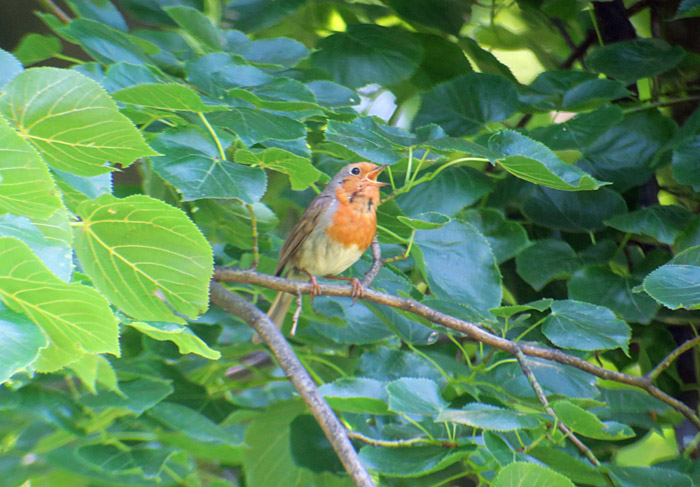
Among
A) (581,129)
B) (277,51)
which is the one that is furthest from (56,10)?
(581,129)

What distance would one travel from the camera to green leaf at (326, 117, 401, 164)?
1.53 metres

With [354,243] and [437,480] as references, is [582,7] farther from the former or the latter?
[437,480]

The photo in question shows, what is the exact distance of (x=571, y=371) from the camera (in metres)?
1.78

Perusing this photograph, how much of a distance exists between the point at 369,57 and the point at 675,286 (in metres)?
1.33

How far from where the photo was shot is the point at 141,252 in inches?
42.6

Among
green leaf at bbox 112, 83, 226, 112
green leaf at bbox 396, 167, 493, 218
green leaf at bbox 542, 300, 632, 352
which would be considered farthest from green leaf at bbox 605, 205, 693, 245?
green leaf at bbox 112, 83, 226, 112

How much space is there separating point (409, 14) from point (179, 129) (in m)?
1.19

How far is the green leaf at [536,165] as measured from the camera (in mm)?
1500

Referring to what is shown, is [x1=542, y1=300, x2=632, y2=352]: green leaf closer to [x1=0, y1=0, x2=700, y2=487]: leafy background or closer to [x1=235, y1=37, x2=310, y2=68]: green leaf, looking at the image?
[x1=0, y1=0, x2=700, y2=487]: leafy background

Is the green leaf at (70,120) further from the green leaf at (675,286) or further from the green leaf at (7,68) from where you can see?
the green leaf at (675,286)

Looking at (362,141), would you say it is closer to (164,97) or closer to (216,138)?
(216,138)

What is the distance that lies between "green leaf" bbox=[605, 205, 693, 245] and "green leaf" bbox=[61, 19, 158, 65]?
1504 mm

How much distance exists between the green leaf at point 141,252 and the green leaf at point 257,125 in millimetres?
464

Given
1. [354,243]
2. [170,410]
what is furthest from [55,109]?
[354,243]
